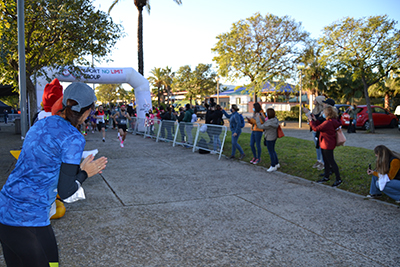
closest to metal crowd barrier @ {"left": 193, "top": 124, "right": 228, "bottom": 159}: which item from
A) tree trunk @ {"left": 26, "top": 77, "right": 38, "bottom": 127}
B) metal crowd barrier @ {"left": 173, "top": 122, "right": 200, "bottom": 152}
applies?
metal crowd barrier @ {"left": 173, "top": 122, "right": 200, "bottom": 152}

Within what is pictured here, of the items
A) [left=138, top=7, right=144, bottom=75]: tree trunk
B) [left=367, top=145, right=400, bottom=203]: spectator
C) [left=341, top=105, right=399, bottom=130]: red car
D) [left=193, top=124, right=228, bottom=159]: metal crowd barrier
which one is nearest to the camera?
[left=367, top=145, right=400, bottom=203]: spectator

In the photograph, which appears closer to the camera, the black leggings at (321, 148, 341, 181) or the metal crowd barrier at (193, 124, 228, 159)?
the black leggings at (321, 148, 341, 181)

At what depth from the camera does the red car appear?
18891mm

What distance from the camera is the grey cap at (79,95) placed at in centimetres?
195

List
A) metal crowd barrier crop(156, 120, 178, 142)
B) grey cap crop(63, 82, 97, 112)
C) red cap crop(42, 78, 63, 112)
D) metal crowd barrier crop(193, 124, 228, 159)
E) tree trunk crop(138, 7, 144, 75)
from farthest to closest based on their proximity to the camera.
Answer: tree trunk crop(138, 7, 144, 75), metal crowd barrier crop(156, 120, 178, 142), metal crowd barrier crop(193, 124, 228, 159), red cap crop(42, 78, 63, 112), grey cap crop(63, 82, 97, 112)

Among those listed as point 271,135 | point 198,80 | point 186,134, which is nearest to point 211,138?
point 186,134

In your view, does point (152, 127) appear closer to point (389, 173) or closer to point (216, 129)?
point (216, 129)

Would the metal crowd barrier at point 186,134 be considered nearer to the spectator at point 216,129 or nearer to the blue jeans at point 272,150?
the spectator at point 216,129

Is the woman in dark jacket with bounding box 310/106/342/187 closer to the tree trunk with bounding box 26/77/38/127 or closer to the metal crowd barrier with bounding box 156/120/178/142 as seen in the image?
the metal crowd barrier with bounding box 156/120/178/142

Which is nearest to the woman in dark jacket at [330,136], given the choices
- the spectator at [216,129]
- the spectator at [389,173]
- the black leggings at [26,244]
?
the spectator at [389,173]

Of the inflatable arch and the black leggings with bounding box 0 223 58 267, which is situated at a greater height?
the inflatable arch

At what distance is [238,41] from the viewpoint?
78.4ft

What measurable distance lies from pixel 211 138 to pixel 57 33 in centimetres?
787

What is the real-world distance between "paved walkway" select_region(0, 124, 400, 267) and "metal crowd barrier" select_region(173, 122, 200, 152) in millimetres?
4617
